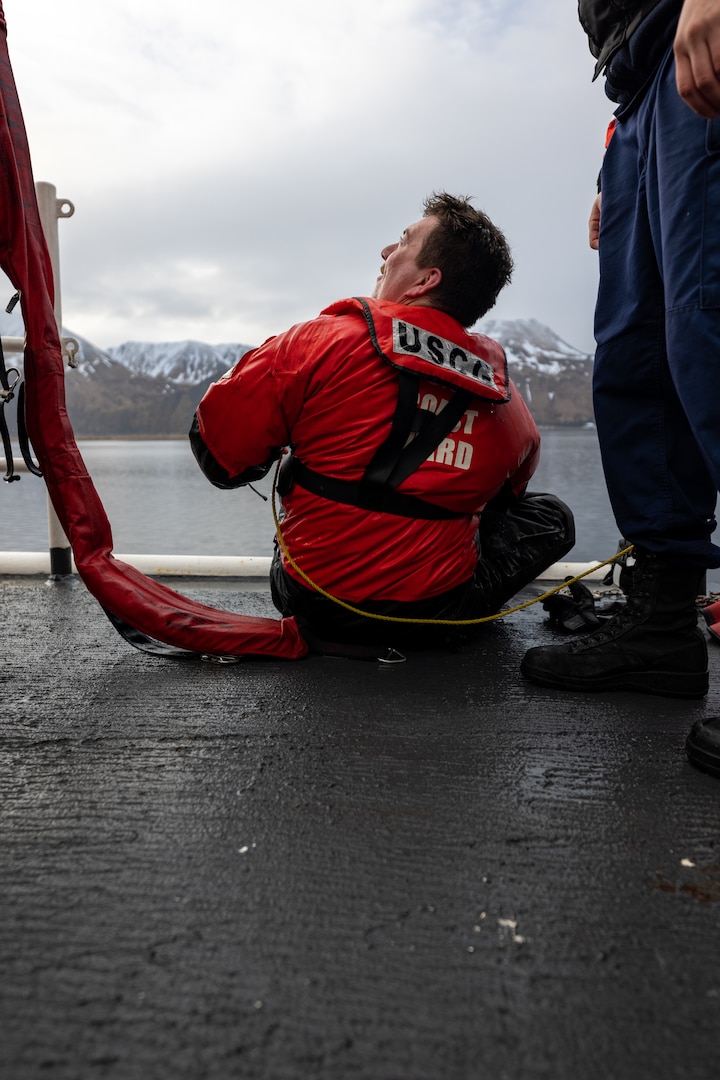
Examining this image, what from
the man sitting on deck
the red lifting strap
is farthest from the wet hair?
the red lifting strap

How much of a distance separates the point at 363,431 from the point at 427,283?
1.40 feet

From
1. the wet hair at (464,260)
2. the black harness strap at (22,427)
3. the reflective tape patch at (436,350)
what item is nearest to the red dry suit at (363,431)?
the reflective tape patch at (436,350)

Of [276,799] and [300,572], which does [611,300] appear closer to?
[300,572]

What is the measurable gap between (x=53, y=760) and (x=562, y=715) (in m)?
0.80

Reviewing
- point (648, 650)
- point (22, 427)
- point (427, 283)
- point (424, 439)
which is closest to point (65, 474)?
point (22, 427)

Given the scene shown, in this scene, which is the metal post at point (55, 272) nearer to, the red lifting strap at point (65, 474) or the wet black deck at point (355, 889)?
the red lifting strap at point (65, 474)

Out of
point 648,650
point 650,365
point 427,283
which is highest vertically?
point 427,283

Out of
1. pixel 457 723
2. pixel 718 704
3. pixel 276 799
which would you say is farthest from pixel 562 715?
pixel 276 799

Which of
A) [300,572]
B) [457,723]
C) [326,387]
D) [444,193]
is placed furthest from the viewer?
[444,193]

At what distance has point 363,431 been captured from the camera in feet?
4.72

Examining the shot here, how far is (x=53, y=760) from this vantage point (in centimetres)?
103

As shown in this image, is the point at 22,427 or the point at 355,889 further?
the point at 22,427

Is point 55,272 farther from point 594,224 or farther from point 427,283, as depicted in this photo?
point 594,224

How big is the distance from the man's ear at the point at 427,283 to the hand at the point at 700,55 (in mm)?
693
